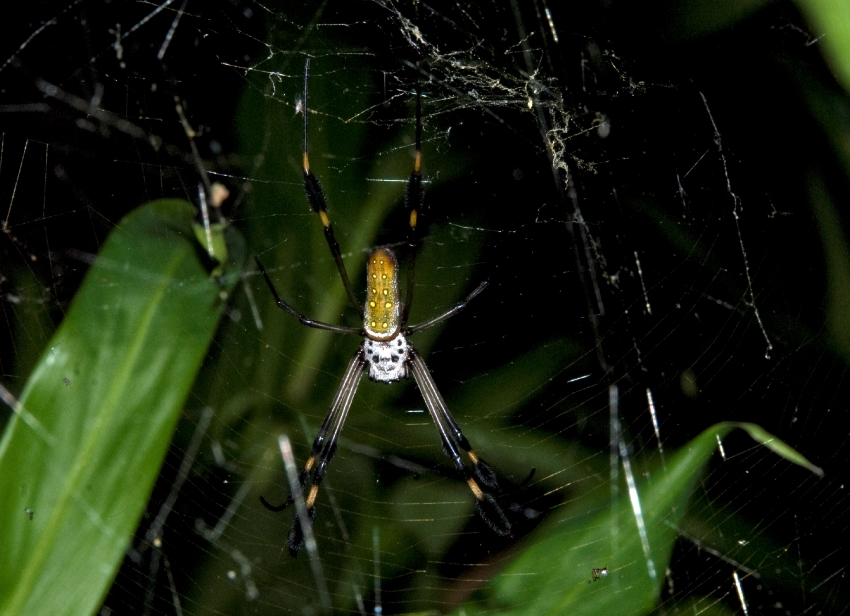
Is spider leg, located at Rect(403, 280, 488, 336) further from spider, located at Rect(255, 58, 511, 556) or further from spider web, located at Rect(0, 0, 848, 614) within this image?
spider web, located at Rect(0, 0, 848, 614)

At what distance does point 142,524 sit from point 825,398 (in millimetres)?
2646

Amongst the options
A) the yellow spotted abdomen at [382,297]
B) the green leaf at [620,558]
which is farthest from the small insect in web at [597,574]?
the yellow spotted abdomen at [382,297]

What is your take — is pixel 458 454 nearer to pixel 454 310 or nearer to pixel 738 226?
pixel 454 310

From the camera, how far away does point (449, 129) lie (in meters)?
1.93

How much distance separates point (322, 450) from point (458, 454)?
541mm

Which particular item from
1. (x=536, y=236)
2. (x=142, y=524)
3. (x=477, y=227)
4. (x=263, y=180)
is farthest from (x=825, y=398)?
(x=142, y=524)

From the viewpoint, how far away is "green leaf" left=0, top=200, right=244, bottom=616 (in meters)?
1.60

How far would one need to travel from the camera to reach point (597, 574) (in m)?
1.62

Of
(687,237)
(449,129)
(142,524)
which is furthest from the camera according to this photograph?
(142,524)

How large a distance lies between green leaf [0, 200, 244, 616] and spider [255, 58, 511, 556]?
0.38 m

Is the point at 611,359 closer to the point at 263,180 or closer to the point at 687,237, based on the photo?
the point at 687,237

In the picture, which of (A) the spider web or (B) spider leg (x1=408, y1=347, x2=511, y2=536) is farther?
(B) spider leg (x1=408, y1=347, x2=511, y2=536)

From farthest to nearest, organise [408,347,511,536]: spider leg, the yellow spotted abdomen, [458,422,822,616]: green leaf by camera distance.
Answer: [408,347,511,536]: spider leg → the yellow spotted abdomen → [458,422,822,616]: green leaf

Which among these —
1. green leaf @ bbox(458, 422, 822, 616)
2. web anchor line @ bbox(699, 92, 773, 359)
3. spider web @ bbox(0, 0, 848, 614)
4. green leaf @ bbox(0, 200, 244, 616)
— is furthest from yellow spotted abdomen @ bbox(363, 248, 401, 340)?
web anchor line @ bbox(699, 92, 773, 359)
